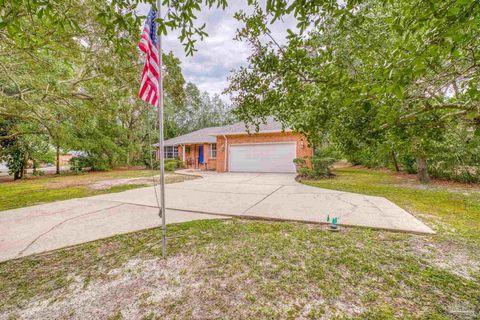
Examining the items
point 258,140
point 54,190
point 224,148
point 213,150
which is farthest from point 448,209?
point 213,150

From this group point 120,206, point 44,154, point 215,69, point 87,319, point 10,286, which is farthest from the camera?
point 215,69

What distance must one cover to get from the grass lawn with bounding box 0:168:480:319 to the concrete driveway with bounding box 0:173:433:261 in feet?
1.52

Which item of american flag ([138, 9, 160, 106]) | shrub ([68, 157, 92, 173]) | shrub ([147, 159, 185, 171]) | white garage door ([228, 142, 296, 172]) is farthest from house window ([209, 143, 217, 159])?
american flag ([138, 9, 160, 106])

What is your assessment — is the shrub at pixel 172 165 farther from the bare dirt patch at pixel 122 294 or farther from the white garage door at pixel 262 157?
the bare dirt patch at pixel 122 294

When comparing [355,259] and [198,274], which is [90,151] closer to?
[198,274]

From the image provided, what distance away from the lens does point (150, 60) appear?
3045 millimetres

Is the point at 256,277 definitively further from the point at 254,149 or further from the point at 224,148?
the point at 224,148

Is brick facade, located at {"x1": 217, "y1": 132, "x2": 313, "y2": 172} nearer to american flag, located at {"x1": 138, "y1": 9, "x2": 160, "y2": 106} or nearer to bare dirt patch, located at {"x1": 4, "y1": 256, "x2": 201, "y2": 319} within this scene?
american flag, located at {"x1": 138, "y1": 9, "x2": 160, "y2": 106}

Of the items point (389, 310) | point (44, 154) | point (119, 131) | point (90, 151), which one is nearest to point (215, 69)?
point (119, 131)

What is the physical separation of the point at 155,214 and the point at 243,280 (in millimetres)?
3216

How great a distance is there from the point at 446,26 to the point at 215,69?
26200 mm

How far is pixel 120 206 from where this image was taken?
5656 millimetres

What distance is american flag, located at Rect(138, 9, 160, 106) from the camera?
2955mm

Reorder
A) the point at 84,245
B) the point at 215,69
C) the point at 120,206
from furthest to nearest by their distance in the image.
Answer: the point at 215,69 < the point at 120,206 < the point at 84,245
